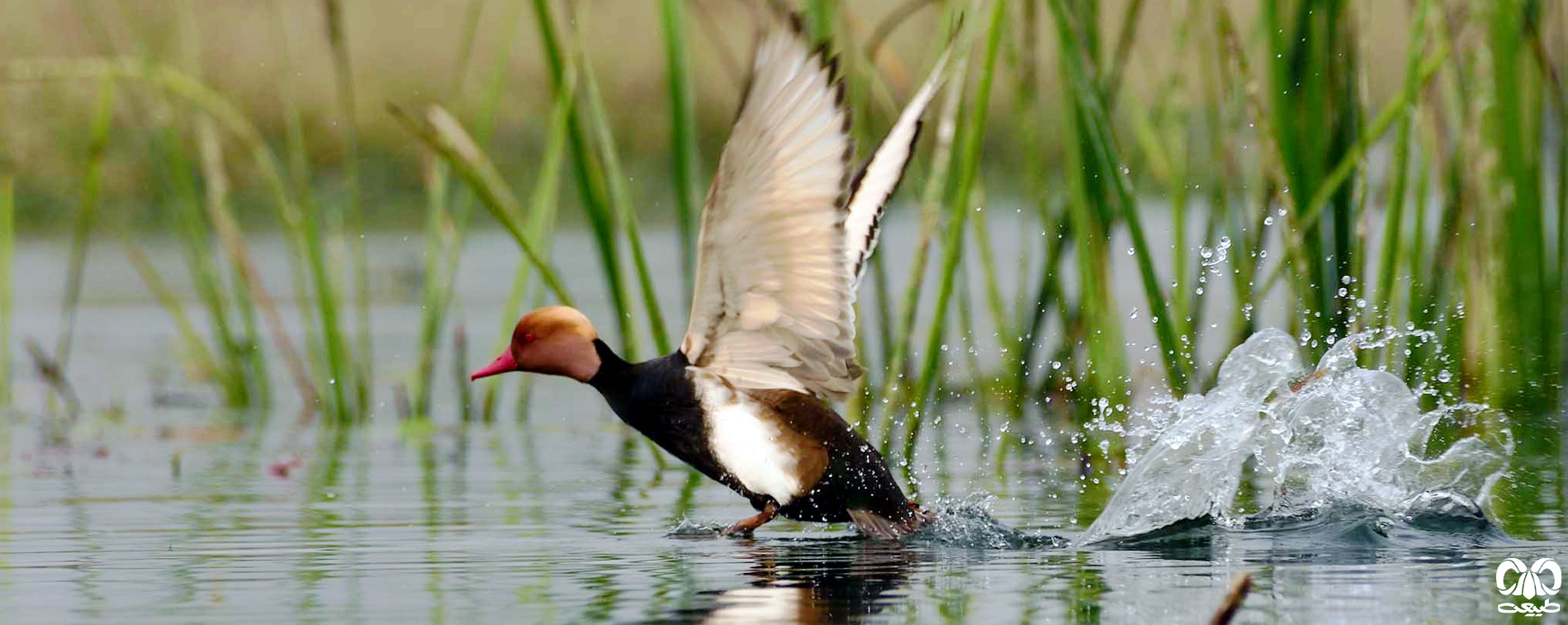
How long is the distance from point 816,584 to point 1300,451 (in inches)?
76.8

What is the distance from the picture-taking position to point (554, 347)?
5949mm

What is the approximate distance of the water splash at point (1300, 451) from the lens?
561cm

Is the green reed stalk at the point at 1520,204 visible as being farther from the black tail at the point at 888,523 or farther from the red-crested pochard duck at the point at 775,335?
the black tail at the point at 888,523

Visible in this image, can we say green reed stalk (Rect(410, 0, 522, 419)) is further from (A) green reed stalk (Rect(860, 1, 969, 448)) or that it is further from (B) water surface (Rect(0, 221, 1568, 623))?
(A) green reed stalk (Rect(860, 1, 969, 448))

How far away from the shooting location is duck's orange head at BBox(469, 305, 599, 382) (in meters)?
5.90

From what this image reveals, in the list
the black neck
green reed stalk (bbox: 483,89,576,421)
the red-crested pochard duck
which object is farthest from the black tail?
green reed stalk (bbox: 483,89,576,421)

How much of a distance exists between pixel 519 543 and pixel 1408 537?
2115 mm

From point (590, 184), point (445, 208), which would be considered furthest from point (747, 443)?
point (445, 208)

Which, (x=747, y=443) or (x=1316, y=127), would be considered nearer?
(x=747, y=443)

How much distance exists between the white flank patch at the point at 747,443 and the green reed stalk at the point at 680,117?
1.12 m

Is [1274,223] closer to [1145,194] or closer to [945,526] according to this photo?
[945,526]

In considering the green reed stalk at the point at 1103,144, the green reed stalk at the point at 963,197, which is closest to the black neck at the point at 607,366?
the green reed stalk at the point at 963,197

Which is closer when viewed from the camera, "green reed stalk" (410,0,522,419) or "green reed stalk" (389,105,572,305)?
"green reed stalk" (389,105,572,305)

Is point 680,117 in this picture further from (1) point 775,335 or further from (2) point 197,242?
(2) point 197,242
